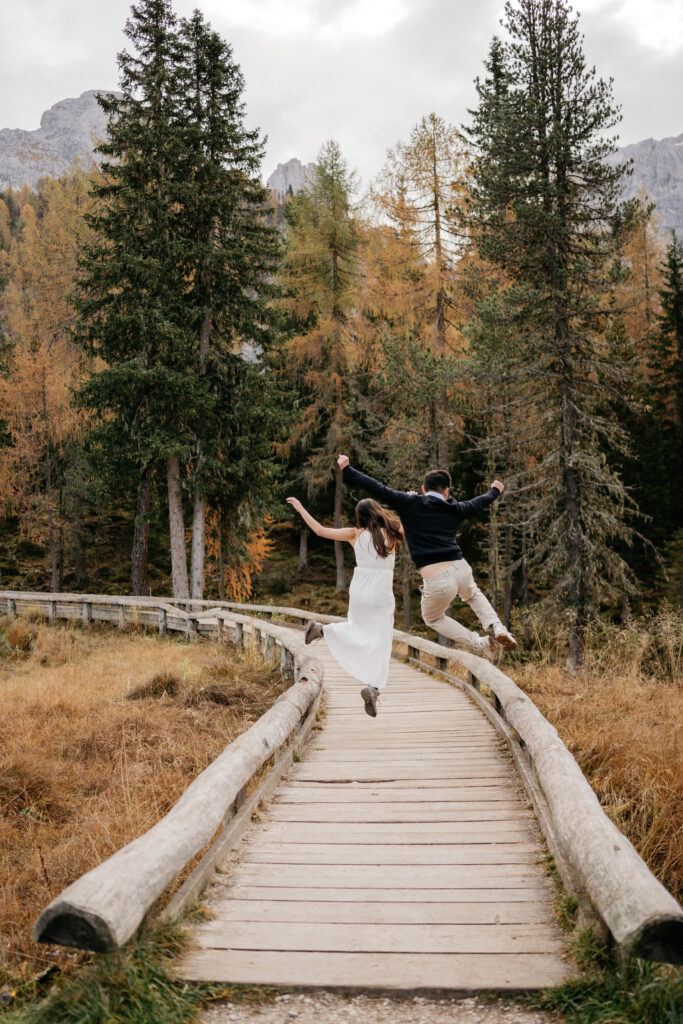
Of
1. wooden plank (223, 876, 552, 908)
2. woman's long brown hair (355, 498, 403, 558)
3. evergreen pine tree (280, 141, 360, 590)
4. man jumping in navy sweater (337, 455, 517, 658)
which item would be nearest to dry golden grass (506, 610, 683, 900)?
man jumping in navy sweater (337, 455, 517, 658)

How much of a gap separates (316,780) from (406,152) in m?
21.5

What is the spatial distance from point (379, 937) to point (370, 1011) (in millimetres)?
535

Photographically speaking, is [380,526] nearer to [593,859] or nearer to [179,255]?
[593,859]

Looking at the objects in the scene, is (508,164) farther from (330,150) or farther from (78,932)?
(78,932)

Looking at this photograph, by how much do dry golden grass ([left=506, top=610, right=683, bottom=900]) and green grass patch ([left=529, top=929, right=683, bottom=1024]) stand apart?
1937 mm

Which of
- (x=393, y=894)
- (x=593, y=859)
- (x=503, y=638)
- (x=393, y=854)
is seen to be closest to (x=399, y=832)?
(x=393, y=854)

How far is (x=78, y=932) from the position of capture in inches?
108

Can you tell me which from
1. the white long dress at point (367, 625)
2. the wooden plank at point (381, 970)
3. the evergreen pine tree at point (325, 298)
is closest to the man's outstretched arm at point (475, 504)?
the white long dress at point (367, 625)

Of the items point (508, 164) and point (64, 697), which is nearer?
point (64, 697)

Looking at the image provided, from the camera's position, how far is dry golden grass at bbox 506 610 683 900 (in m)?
5.04

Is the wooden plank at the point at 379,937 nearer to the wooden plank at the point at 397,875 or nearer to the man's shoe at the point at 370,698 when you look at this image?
the wooden plank at the point at 397,875

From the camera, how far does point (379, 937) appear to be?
3461mm

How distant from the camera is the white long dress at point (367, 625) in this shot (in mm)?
7289

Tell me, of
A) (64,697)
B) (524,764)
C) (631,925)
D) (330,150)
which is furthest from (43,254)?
→ (631,925)
